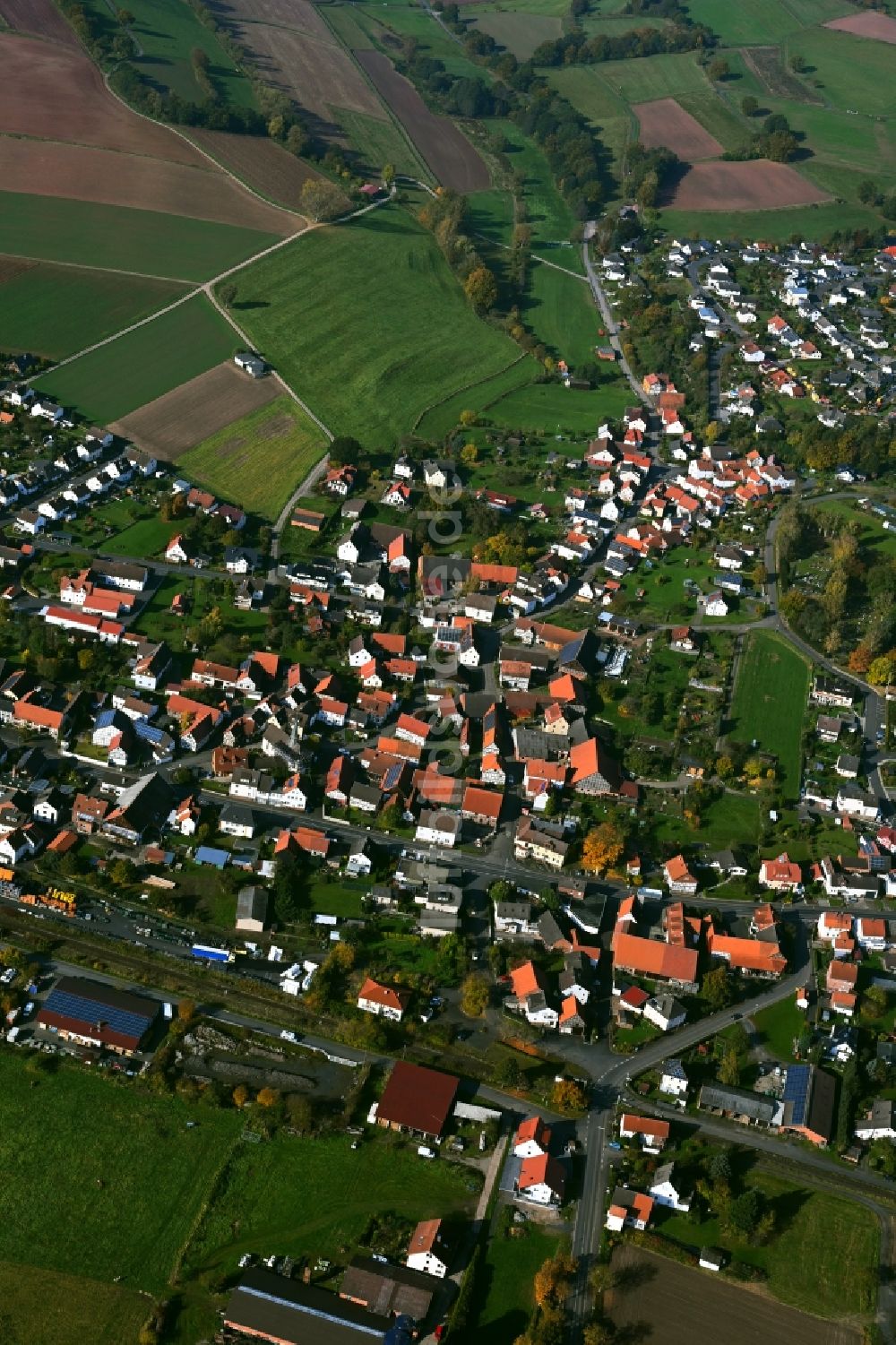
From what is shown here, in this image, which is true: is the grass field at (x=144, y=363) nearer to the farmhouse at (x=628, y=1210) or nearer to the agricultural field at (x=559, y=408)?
the agricultural field at (x=559, y=408)

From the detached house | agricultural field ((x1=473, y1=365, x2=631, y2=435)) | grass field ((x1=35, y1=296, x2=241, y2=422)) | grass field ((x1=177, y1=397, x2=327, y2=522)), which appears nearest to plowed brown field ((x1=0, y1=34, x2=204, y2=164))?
grass field ((x1=35, y1=296, x2=241, y2=422))

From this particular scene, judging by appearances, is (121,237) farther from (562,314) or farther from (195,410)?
(562,314)

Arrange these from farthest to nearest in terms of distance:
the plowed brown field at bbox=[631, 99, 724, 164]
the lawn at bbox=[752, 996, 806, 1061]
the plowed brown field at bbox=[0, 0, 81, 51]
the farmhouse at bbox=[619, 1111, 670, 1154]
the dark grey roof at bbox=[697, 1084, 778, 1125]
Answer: the plowed brown field at bbox=[631, 99, 724, 164] < the plowed brown field at bbox=[0, 0, 81, 51] < the lawn at bbox=[752, 996, 806, 1061] < the dark grey roof at bbox=[697, 1084, 778, 1125] < the farmhouse at bbox=[619, 1111, 670, 1154]

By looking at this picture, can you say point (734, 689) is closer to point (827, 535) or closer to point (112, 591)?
point (827, 535)

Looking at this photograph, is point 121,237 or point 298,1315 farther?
point 121,237

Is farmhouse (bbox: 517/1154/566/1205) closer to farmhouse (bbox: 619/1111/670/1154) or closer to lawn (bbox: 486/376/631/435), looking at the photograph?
farmhouse (bbox: 619/1111/670/1154)

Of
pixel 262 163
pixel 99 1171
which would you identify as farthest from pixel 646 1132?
pixel 262 163

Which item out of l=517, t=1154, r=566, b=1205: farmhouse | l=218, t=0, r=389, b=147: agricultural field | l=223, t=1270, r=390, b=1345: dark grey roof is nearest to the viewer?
l=223, t=1270, r=390, b=1345: dark grey roof
